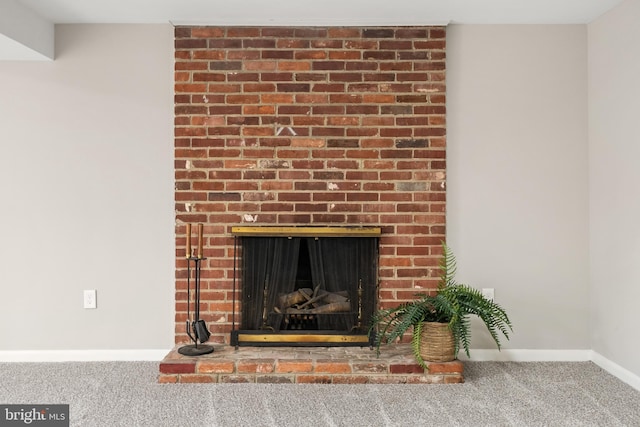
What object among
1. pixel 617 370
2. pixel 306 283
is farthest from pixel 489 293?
pixel 306 283

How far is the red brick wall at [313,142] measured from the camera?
10.9 ft

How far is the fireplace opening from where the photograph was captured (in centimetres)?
330

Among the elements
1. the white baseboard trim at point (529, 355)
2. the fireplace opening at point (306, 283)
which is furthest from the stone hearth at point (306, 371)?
the white baseboard trim at point (529, 355)

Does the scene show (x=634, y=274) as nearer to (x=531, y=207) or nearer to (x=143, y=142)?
(x=531, y=207)

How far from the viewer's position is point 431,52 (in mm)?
3338

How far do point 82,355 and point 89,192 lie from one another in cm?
101

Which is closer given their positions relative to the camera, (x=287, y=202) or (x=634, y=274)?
(x=634, y=274)

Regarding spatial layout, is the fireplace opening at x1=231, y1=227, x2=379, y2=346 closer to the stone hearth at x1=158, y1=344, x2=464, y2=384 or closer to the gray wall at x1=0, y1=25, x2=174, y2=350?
the stone hearth at x1=158, y1=344, x2=464, y2=384

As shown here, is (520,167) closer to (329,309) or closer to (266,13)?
(329,309)

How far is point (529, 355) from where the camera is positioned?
133 inches

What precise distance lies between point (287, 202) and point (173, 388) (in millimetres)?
1245

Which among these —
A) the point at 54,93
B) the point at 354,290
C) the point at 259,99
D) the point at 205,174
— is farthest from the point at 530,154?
the point at 54,93

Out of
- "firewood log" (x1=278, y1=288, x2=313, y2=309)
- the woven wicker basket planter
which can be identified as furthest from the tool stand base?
the woven wicker basket planter

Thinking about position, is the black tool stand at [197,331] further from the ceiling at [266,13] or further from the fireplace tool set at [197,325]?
the ceiling at [266,13]
